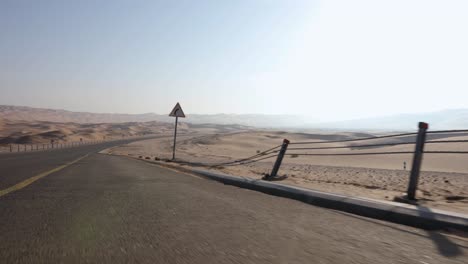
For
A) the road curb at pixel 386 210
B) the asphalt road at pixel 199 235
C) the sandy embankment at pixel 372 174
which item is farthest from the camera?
the sandy embankment at pixel 372 174

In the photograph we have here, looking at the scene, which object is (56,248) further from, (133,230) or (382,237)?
(382,237)

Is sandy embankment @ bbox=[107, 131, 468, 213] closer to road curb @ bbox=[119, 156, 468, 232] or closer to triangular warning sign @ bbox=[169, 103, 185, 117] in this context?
road curb @ bbox=[119, 156, 468, 232]

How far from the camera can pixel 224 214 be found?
3.35 metres

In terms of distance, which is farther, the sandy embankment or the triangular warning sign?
the triangular warning sign

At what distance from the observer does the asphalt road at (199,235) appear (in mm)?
2006

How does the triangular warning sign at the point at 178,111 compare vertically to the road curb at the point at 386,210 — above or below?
above

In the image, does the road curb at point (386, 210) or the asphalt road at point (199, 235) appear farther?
the road curb at point (386, 210)

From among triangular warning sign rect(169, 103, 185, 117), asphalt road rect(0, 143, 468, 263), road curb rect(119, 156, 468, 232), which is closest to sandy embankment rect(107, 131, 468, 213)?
road curb rect(119, 156, 468, 232)

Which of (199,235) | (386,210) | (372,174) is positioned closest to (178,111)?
(372,174)

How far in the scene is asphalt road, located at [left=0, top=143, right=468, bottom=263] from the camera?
6.58 feet

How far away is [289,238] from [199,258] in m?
0.85

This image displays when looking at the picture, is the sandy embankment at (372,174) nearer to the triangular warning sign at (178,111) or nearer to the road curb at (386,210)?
the road curb at (386,210)

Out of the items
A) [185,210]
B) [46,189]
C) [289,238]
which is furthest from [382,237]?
[46,189]

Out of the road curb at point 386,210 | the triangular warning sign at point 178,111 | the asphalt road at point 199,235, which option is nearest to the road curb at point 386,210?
the road curb at point 386,210
